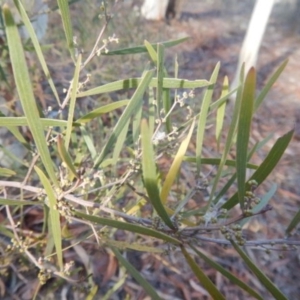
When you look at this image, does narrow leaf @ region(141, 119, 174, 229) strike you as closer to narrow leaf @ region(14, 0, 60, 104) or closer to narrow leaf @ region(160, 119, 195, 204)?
narrow leaf @ region(160, 119, 195, 204)

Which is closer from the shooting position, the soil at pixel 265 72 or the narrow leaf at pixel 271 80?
the narrow leaf at pixel 271 80

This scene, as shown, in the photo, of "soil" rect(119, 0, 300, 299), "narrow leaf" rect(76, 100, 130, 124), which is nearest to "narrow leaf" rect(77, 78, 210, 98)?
"narrow leaf" rect(76, 100, 130, 124)

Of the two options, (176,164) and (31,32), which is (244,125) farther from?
(31,32)

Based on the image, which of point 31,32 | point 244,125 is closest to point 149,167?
point 244,125

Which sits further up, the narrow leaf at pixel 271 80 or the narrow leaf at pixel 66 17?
the narrow leaf at pixel 66 17

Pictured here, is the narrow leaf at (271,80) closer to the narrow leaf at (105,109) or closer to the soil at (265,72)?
the narrow leaf at (105,109)

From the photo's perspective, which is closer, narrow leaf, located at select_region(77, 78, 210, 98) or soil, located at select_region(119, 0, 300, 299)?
narrow leaf, located at select_region(77, 78, 210, 98)

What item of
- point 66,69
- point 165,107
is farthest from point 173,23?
point 165,107

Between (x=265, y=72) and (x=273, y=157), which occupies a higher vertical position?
(x=273, y=157)

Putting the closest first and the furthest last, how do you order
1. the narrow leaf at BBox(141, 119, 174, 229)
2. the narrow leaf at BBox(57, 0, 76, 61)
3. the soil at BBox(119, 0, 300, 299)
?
the narrow leaf at BBox(141, 119, 174, 229), the narrow leaf at BBox(57, 0, 76, 61), the soil at BBox(119, 0, 300, 299)

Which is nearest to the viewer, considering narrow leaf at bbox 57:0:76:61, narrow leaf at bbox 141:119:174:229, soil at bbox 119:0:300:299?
narrow leaf at bbox 141:119:174:229

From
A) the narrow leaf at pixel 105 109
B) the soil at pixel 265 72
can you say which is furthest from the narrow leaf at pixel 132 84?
the soil at pixel 265 72
